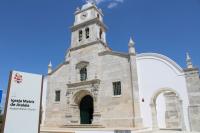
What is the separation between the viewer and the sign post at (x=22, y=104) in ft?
19.5

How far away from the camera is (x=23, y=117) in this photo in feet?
20.3

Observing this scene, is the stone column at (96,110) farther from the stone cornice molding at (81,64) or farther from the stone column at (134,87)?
the stone column at (134,87)

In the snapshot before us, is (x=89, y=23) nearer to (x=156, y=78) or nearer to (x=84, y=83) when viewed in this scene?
(x=84, y=83)

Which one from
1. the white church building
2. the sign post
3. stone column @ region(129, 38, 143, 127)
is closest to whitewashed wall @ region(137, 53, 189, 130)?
the white church building

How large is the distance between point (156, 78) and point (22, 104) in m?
11.5

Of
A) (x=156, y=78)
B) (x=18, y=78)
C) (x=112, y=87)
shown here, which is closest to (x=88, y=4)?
(x=112, y=87)

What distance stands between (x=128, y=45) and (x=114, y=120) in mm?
7010

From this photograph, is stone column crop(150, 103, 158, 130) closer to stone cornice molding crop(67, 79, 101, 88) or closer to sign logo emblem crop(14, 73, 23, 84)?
stone cornice molding crop(67, 79, 101, 88)

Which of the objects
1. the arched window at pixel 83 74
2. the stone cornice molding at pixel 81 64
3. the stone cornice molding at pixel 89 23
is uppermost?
the stone cornice molding at pixel 89 23

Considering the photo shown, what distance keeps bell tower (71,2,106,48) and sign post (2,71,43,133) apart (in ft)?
43.6

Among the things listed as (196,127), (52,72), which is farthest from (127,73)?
(52,72)

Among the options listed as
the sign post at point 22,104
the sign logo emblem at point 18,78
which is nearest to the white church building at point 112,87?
the sign post at point 22,104

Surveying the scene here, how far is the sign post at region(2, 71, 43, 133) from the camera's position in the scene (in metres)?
5.93

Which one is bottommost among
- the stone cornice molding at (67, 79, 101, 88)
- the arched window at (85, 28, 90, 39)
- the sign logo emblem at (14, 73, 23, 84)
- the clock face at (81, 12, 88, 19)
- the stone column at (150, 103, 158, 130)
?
the stone column at (150, 103, 158, 130)
